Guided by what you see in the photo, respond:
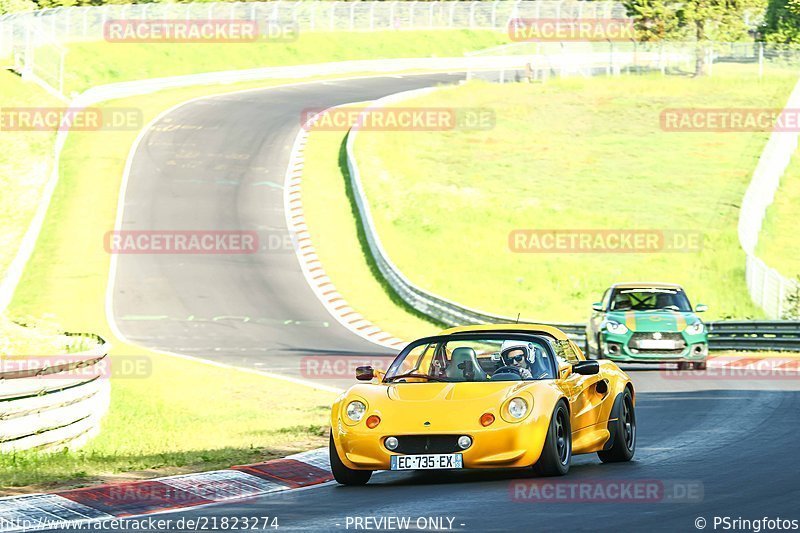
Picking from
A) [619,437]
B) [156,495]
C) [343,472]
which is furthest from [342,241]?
[156,495]

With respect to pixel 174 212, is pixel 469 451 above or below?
above

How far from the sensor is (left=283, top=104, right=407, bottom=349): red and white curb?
109 feet

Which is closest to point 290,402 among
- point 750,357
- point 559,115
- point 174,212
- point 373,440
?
point 373,440

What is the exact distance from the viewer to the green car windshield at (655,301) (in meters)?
25.6

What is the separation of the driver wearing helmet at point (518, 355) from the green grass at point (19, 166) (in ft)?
92.2

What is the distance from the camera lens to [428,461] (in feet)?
37.4

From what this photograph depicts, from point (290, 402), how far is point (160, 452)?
5962 mm

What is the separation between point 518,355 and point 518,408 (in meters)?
1.23

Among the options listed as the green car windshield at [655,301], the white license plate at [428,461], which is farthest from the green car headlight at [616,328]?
the white license plate at [428,461]

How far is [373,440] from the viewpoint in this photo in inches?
455

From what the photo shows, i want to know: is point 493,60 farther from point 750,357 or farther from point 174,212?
point 750,357

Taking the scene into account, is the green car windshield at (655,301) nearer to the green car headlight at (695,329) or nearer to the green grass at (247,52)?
the green car headlight at (695,329)

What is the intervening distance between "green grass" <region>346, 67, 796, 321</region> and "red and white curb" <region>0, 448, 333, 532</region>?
82.7 feet

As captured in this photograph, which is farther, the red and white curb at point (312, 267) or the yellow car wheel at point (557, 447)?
the red and white curb at point (312, 267)
